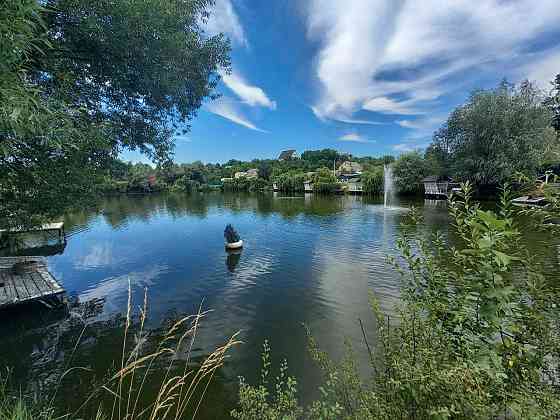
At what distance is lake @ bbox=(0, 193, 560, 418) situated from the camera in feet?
20.4

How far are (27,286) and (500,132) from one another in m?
46.4

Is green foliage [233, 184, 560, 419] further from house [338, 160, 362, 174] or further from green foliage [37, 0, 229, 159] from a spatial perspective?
house [338, 160, 362, 174]

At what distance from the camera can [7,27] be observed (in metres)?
2.41

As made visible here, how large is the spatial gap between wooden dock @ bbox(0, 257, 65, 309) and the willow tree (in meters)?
3.71

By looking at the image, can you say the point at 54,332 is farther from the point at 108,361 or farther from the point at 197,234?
the point at 197,234

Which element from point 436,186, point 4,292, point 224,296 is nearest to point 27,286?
point 4,292

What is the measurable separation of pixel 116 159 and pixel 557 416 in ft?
31.3

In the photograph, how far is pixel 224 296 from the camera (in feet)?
32.3

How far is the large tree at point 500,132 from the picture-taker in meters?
31.0

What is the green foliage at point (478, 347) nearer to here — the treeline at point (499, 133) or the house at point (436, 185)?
the treeline at point (499, 133)

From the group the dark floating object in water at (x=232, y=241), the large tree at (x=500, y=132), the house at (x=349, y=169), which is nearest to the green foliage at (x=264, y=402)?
Result: the dark floating object in water at (x=232, y=241)

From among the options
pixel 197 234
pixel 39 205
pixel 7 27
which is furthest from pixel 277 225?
pixel 7 27

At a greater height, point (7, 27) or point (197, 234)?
point (7, 27)

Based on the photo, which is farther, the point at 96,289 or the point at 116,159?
the point at 96,289
